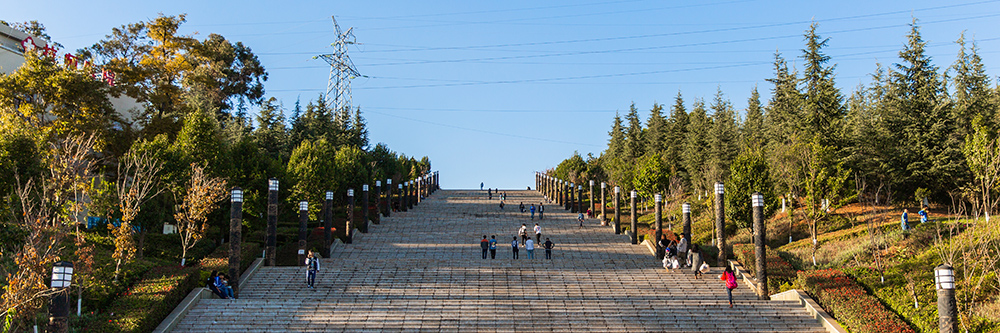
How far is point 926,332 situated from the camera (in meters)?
15.9

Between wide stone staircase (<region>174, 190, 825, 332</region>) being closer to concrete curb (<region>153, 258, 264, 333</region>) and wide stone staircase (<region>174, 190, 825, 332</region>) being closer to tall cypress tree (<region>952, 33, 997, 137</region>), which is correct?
concrete curb (<region>153, 258, 264, 333</region>)

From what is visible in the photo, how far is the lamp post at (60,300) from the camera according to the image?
12.8m

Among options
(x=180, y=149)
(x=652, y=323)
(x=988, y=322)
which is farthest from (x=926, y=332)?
(x=180, y=149)

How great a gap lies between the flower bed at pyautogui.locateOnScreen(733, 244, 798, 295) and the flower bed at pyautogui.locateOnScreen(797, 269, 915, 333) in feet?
2.89

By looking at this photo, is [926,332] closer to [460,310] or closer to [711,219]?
[460,310]

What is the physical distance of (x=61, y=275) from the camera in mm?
12984

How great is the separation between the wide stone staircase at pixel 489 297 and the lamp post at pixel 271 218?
682 mm

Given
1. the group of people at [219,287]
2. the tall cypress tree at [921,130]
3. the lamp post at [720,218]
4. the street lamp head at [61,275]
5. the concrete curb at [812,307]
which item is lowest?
the concrete curb at [812,307]

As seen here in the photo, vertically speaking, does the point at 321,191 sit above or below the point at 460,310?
above

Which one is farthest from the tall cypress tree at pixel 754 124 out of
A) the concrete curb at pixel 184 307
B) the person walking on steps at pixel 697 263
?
the concrete curb at pixel 184 307

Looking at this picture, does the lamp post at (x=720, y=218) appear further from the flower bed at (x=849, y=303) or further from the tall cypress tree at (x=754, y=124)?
the tall cypress tree at (x=754, y=124)

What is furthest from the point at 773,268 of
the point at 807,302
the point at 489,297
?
the point at 489,297

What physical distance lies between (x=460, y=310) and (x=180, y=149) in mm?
15738

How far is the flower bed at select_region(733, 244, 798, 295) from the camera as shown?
2022 cm
